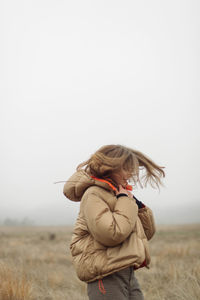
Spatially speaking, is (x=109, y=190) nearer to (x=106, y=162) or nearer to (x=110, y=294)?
(x=106, y=162)

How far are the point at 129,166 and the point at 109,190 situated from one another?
0.24 meters

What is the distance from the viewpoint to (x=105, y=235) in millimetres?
1989

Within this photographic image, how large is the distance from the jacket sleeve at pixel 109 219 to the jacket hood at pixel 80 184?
0.40 ft

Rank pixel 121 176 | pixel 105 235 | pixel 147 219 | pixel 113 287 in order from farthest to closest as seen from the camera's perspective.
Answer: pixel 147 219 < pixel 121 176 < pixel 113 287 < pixel 105 235

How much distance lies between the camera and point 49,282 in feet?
15.5

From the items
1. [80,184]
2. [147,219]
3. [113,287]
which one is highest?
[80,184]

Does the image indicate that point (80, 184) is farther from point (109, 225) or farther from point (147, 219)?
point (147, 219)

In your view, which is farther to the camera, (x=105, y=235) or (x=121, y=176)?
(x=121, y=176)

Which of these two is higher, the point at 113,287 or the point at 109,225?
the point at 109,225

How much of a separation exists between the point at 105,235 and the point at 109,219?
0.11 meters

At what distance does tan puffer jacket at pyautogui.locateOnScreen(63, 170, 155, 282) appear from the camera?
201 cm

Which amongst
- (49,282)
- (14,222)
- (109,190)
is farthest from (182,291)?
(14,222)

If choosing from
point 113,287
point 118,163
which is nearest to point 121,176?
point 118,163

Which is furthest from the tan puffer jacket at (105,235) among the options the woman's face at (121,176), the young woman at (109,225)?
the woman's face at (121,176)
